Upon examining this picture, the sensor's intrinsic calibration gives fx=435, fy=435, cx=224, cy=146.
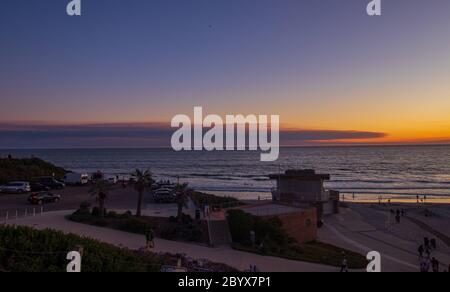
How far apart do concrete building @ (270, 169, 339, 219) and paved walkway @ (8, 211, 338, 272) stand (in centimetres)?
1522

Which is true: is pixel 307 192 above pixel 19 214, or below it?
above

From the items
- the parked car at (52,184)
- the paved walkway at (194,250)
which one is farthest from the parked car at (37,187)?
the paved walkway at (194,250)

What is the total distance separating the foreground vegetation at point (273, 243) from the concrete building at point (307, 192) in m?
11.7

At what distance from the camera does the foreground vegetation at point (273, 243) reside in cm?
2038

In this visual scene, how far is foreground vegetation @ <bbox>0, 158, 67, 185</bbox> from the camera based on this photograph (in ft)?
157

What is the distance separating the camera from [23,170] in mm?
52875

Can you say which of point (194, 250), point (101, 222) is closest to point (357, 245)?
point (194, 250)

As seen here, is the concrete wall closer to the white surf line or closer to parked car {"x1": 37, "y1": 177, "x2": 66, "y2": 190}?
the white surf line

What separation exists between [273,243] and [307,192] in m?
15.3

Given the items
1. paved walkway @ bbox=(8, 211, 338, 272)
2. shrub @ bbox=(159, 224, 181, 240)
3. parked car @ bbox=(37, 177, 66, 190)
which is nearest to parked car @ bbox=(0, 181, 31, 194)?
parked car @ bbox=(37, 177, 66, 190)

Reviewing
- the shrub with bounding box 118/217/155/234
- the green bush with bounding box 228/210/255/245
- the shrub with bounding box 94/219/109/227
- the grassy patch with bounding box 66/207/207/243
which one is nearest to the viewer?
the green bush with bounding box 228/210/255/245

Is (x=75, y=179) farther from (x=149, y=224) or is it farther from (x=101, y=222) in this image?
(x=149, y=224)
